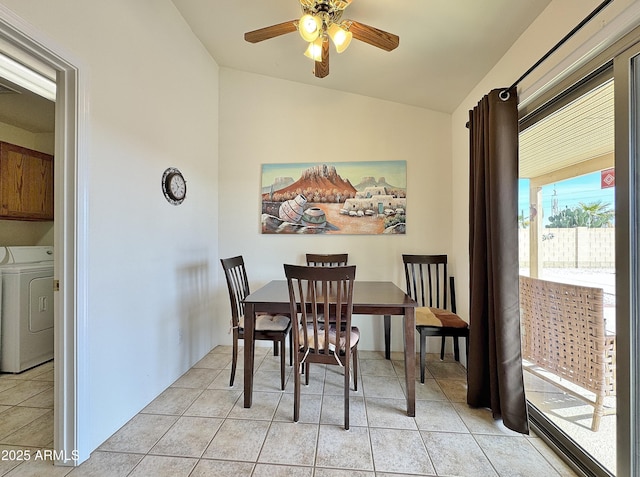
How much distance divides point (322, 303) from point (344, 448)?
82cm

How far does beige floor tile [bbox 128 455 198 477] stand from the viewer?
139cm

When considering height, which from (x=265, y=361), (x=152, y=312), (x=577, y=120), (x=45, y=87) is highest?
(x=45, y=87)

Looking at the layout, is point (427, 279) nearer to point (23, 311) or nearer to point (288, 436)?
point (288, 436)

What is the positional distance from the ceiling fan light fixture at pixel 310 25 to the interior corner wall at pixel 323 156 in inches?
56.6

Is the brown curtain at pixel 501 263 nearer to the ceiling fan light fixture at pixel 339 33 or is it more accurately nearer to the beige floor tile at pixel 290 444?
the ceiling fan light fixture at pixel 339 33

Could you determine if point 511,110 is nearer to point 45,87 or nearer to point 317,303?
point 317,303

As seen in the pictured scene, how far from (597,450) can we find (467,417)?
25.0 inches

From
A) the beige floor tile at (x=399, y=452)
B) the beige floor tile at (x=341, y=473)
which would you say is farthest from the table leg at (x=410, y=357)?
the beige floor tile at (x=341, y=473)

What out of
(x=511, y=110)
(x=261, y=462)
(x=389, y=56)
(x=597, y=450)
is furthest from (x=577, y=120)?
(x=261, y=462)

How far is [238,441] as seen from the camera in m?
1.63

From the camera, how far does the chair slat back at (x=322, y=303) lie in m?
1.68

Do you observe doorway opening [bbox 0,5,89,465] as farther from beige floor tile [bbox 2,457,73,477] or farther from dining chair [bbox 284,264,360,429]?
dining chair [bbox 284,264,360,429]

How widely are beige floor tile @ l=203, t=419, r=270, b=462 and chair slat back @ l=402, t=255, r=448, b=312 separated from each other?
1.79 meters

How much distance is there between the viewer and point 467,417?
185 centimetres
